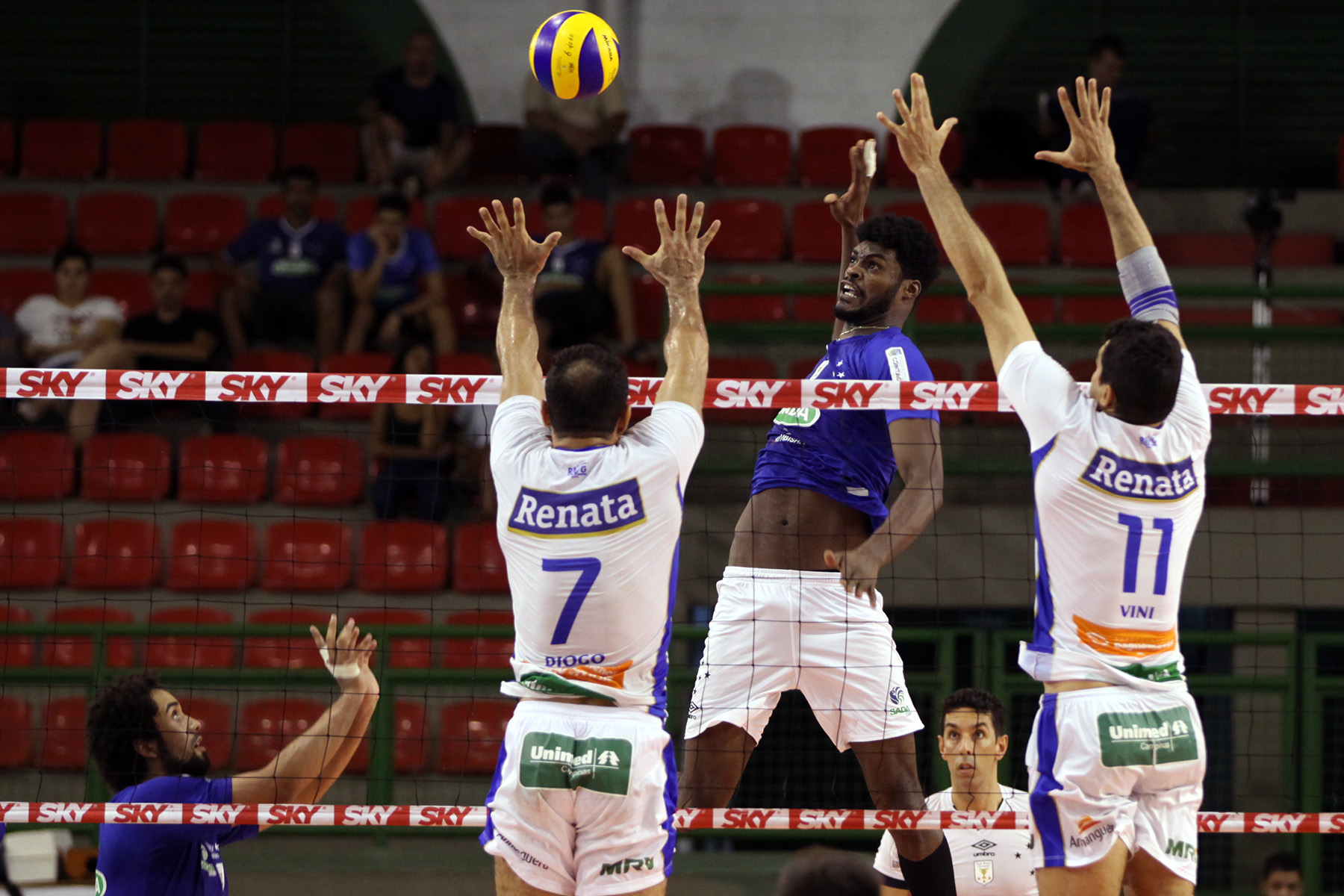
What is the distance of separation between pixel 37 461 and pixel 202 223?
327 centimetres

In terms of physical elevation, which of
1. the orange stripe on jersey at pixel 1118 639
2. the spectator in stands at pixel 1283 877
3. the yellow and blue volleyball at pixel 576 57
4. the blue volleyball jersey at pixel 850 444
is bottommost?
the spectator in stands at pixel 1283 877

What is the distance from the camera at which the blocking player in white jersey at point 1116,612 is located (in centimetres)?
454

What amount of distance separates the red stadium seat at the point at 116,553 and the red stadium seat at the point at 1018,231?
7.55 m

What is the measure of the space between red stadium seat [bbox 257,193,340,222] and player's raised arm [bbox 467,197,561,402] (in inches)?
363

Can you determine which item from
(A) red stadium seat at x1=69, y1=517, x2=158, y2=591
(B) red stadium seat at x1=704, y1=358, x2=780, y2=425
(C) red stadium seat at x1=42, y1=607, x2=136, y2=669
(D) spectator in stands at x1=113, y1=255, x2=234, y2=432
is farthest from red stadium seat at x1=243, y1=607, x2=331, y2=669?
→ (B) red stadium seat at x1=704, y1=358, x2=780, y2=425

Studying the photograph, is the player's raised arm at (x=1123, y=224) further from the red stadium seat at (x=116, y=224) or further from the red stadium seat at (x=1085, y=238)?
the red stadium seat at (x=116, y=224)

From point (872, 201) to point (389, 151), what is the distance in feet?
14.6

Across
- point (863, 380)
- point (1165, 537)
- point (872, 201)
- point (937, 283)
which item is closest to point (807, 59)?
point (872, 201)

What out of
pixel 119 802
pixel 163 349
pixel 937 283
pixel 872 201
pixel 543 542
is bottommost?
pixel 119 802

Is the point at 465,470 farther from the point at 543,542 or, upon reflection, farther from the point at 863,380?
the point at 543,542

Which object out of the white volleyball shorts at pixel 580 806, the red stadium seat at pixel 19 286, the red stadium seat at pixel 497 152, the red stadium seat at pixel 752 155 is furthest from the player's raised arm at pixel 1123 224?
the red stadium seat at pixel 19 286

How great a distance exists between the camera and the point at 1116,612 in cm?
461

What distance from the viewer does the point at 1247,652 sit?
35.2 feet

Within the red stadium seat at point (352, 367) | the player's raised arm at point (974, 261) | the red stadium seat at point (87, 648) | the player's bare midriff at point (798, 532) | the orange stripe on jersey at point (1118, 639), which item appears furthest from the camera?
the red stadium seat at point (352, 367)
